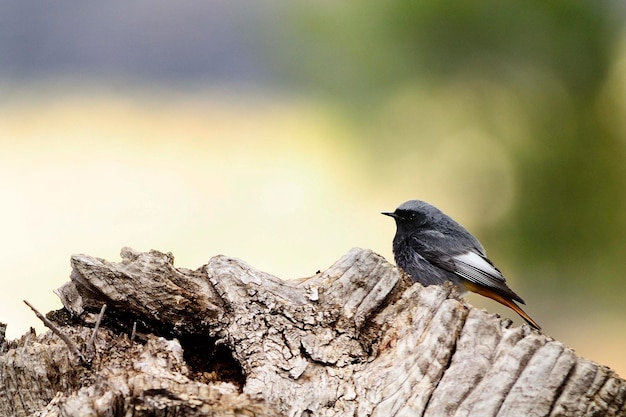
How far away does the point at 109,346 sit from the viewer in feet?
8.73

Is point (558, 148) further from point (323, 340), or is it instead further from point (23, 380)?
point (23, 380)

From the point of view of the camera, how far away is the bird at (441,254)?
486 centimetres

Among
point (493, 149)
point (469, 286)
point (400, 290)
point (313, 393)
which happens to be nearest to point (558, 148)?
point (493, 149)

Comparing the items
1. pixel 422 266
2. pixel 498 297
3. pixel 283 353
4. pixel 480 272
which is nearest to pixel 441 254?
pixel 422 266

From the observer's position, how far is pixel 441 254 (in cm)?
502

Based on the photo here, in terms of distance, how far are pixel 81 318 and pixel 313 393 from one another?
0.94 metres

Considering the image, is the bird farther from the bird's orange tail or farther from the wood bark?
the wood bark

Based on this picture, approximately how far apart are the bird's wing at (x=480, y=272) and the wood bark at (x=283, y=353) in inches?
80.0

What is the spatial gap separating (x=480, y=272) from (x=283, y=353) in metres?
2.54

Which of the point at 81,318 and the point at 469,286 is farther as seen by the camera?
the point at 469,286

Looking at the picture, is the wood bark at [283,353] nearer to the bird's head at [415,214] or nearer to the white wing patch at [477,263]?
the white wing patch at [477,263]

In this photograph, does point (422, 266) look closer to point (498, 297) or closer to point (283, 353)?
point (498, 297)

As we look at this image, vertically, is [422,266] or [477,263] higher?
[477,263]

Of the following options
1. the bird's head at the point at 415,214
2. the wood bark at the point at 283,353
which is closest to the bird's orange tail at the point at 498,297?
the bird's head at the point at 415,214
